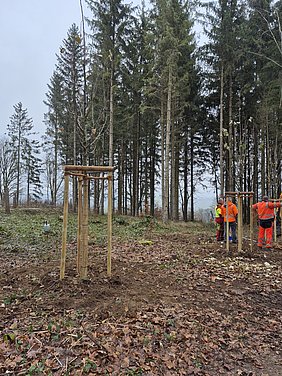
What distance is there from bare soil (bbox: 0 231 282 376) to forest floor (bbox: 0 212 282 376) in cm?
1

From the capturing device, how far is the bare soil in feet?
10.6

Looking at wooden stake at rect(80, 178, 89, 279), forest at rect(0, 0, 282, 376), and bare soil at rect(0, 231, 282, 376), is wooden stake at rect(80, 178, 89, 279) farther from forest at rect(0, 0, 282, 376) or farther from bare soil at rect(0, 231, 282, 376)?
bare soil at rect(0, 231, 282, 376)

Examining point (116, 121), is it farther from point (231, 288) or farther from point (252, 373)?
point (252, 373)

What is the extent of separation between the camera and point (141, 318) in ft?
13.6

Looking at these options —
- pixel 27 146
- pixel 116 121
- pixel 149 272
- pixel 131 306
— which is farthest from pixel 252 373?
pixel 27 146

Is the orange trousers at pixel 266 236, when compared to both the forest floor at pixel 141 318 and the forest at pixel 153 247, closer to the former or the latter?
the forest at pixel 153 247

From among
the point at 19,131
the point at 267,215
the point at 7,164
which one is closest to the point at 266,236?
the point at 267,215

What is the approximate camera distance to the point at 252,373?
130 inches

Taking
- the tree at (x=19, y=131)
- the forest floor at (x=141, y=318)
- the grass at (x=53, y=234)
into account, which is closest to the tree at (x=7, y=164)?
the tree at (x=19, y=131)

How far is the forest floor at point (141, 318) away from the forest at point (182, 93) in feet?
22.8

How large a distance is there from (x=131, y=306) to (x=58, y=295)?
1233 millimetres

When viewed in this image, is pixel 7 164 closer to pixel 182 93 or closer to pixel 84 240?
pixel 182 93

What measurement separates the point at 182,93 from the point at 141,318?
16631 millimetres

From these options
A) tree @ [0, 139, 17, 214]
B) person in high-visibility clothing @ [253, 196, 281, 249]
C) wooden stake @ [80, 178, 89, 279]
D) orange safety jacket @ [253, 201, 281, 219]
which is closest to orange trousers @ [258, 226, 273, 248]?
person in high-visibility clothing @ [253, 196, 281, 249]
